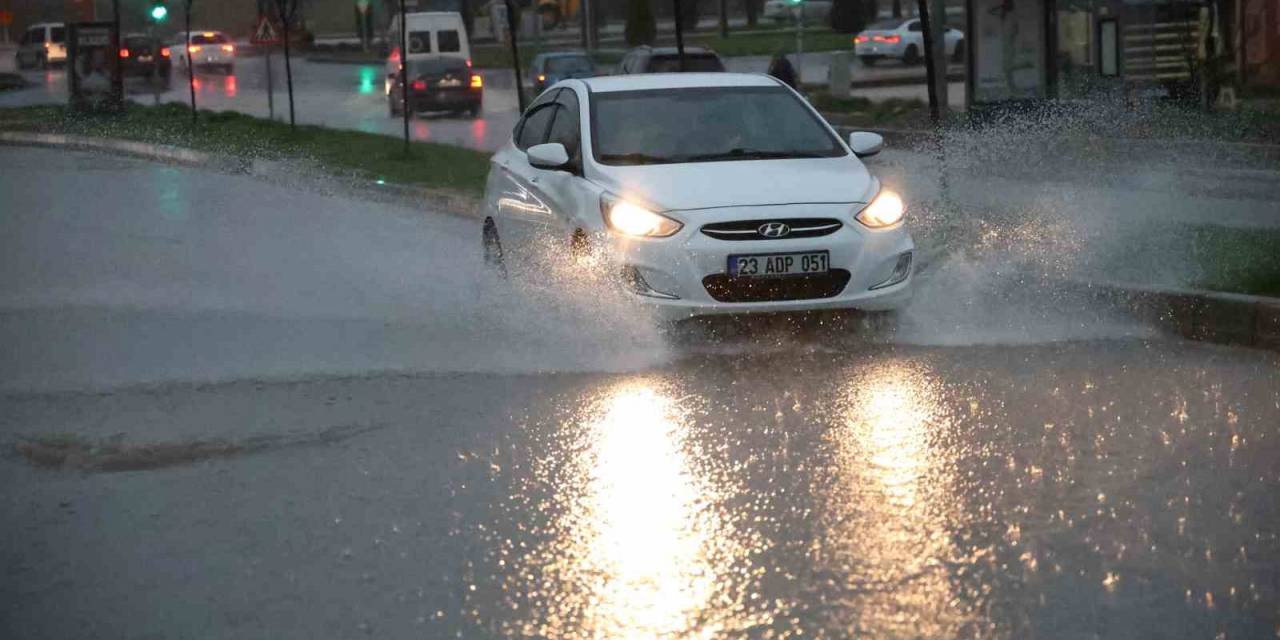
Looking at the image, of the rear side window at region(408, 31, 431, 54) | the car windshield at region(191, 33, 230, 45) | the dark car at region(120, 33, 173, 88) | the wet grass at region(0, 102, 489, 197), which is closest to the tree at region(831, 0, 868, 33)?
the car windshield at region(191, 33, 230, 45)

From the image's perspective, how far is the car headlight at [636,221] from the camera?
9.20 m

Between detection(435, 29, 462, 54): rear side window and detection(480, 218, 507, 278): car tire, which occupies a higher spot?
detection(435, 29, 462, 54): rear side window

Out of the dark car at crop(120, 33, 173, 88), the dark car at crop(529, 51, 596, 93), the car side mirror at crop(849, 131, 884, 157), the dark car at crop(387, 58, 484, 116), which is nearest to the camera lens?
the car side mirror at crop(849, 131, 884, 157)

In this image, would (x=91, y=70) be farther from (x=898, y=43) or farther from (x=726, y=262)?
(x=726, y=262)

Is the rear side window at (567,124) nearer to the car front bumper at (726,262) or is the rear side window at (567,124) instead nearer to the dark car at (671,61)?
the car front bumper at (726,262)

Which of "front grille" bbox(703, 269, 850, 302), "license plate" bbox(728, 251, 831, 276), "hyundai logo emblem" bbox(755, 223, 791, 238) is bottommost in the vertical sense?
"front grille" bbox(703, 269, 850, 302)

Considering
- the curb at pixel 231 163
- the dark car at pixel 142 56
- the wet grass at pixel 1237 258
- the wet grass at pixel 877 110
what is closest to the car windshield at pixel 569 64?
→ the wet grass at pixel 877 110

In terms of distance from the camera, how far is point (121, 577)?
17.6 feet

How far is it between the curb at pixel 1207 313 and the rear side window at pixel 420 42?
36338mm

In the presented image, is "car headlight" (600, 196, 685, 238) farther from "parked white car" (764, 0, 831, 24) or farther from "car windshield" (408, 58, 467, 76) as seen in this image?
"parked white car" (764, 0, 831, 24)

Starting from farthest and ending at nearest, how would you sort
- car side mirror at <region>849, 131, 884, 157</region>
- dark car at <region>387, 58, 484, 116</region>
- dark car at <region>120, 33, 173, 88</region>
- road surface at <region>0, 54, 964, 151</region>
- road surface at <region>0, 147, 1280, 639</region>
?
dark car at <region>120, 33, 173, 88</region> < dark car at <region>387, 58, 484, 116</region> < road surface at <region>0, 54, 964, 151</region> < car side mirror at <region>849, 131, 884, 157</region> < road surface at <region>0, 147, 1280, 639</region>

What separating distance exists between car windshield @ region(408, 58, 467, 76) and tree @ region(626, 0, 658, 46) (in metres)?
22.7

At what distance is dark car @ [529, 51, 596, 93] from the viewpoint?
124 feet

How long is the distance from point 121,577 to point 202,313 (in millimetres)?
5759
